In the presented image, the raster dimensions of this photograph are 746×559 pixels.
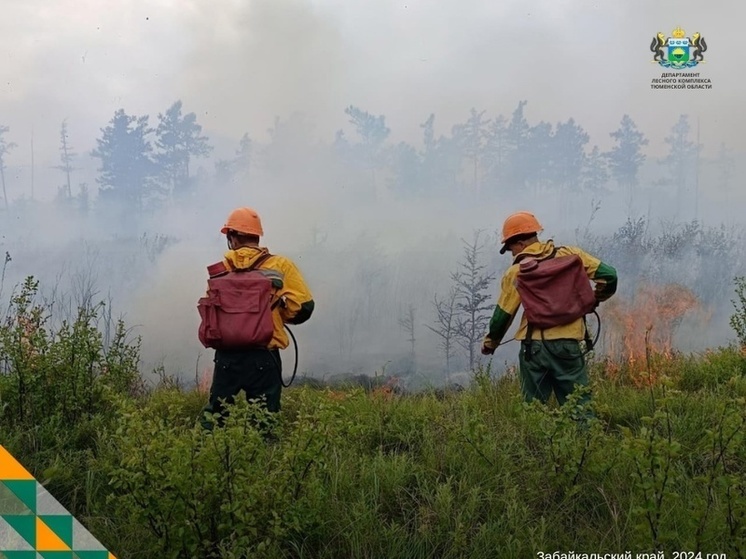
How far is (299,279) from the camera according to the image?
168 inches

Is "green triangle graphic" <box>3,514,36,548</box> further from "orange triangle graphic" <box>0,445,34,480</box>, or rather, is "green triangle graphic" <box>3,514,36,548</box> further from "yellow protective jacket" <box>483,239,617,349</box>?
"yellow protective jacket" <box>483,239,617,349</box>

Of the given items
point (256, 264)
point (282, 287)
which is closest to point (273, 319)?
point (282, 287)

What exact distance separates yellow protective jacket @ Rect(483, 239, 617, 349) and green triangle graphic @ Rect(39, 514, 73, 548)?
2799 mm

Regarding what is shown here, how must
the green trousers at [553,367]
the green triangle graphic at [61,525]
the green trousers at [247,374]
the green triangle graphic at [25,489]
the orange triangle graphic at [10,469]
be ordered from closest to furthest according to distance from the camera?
the green triangle graphic at [61,525] → the green triangle graphic at [25,489] → the orange triangle graphic at [10,469] → the green trousers at [553,367] → the green trousers at [247,374]

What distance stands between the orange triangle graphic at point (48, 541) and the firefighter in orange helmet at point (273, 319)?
1659 millimetres

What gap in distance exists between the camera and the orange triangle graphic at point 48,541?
2.30 meters

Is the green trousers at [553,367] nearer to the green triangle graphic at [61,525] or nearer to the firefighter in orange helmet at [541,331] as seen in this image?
the firefighter in orange helmet at [541,331]

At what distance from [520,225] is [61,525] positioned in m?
3.28

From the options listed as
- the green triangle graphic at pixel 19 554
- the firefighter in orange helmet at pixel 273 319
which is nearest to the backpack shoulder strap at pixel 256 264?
the firefighter in orange helmet at pixel 273 319

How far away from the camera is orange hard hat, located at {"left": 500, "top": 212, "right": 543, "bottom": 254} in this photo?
4219mm

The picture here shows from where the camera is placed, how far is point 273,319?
4.22m

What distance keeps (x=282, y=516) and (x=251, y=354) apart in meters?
1.81

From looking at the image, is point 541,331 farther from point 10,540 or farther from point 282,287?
point 10,540

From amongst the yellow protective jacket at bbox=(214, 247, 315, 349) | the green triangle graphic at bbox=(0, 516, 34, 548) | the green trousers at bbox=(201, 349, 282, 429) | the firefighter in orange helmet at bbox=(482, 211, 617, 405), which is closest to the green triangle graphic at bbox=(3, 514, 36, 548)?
the green triangle graphic at bbox=(0, 516, 34, 548)
